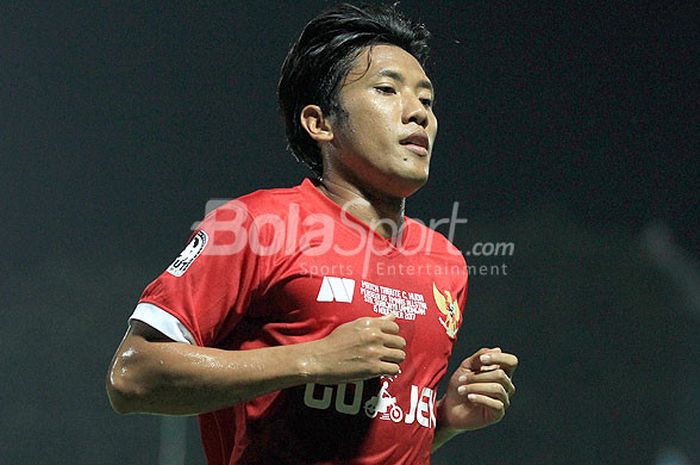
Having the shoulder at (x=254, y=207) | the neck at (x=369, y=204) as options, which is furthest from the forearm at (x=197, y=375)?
the neck at (x=369, y=204)

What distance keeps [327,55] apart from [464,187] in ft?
3.46

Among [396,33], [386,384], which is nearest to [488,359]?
[386,384]

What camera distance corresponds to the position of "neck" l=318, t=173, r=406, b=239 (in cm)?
110

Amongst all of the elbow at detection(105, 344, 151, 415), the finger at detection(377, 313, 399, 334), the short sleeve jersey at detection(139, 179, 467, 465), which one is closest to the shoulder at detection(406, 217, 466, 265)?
the short sleeve jersey at detection(139, 179, 467, 465)

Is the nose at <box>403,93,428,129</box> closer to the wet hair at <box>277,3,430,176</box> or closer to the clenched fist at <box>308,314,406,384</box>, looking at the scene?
the wet hair at <box>277,3,430,176</box>

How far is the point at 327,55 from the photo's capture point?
1.17 m

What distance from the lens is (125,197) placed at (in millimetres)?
2143

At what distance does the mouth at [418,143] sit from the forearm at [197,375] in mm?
314

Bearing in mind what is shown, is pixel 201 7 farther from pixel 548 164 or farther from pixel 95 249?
pixel 548 164

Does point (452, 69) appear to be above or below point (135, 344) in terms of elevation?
above

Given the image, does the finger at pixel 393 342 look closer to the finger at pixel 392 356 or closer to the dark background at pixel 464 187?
the finger at pixel 392 356

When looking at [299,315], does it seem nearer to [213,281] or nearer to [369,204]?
[213,281]

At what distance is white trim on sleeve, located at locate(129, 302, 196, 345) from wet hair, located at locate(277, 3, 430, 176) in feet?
1.22

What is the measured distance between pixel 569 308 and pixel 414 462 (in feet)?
3.96
